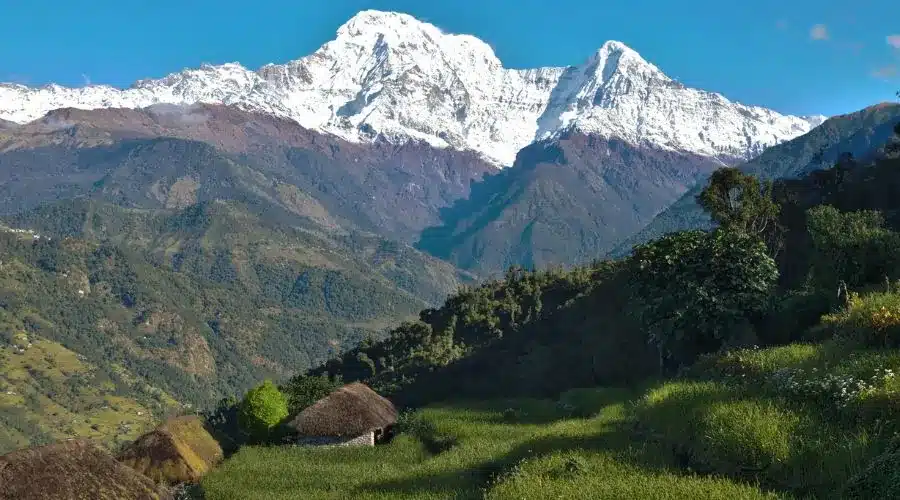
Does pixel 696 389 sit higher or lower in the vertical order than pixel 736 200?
lower

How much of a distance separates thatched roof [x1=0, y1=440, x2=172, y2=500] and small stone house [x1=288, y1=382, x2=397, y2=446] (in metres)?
15.8

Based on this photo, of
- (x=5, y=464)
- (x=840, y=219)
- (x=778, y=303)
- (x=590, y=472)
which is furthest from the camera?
(x=840, y=219)

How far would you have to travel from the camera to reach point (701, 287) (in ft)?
127

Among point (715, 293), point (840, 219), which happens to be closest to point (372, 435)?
point (715, 293)

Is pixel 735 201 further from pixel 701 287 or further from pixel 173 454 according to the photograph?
pixel 173 454

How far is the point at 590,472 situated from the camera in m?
17.5

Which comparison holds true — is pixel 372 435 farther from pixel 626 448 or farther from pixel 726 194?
pixel 726 194

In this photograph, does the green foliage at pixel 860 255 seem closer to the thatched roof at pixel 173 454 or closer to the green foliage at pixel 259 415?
the thatched roof at pixel 173 454

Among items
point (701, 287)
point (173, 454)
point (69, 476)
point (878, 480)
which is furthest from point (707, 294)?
point (69, 476)

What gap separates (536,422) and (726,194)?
3209 cm

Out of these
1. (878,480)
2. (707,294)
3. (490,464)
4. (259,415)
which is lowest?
(490,464)

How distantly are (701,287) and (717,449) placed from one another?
23593 mm

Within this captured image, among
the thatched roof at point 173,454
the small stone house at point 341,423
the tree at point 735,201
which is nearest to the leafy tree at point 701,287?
the tree at point 735,201

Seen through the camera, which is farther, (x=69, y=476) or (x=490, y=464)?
(x=69, y=476)
